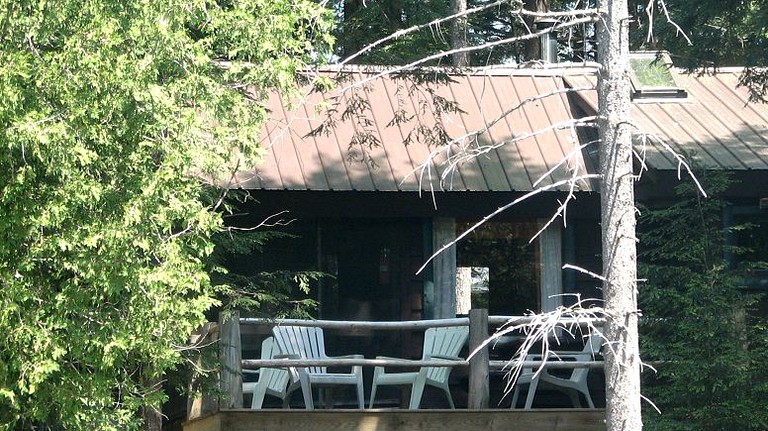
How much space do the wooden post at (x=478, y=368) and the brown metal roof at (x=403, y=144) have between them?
7.87ft

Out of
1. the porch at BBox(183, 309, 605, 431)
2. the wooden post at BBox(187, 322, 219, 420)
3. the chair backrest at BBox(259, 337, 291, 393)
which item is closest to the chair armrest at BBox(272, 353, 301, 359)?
the chair backrest at BBox(259, 337, 291, 393)

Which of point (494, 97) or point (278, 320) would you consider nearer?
point (278, 320)

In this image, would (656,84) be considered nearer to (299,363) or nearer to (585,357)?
(585,357)

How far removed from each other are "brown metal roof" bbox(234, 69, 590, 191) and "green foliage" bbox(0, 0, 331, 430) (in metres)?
3.79

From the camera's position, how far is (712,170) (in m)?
9.85

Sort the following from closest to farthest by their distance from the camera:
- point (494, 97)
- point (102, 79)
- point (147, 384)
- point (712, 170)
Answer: point (102, 79), point (147, 384), point (712, 170), point (494, 97)

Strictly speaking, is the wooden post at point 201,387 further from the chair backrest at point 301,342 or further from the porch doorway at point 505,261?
the porch doorway at point 505,261

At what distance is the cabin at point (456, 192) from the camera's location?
11234 millimetres

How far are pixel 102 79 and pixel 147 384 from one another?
270 cm

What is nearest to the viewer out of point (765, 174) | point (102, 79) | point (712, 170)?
point (102, 79)

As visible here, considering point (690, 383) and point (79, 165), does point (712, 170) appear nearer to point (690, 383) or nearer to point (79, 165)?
point (690, 383)

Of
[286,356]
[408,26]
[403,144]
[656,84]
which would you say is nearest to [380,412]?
[286,356]

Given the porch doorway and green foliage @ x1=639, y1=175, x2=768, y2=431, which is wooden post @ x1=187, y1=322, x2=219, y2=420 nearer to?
green foliage @ x1=639, y1=175, x2=768, y2=431

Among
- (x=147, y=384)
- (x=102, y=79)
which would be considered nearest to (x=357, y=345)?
(x=147, y=384)
